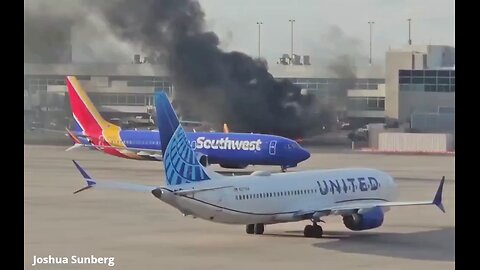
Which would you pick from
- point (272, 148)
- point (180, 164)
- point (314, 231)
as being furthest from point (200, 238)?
point (272, 148)

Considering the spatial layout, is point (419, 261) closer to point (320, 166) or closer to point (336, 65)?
point (320, 166)

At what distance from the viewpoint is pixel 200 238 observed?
39188 millimetres

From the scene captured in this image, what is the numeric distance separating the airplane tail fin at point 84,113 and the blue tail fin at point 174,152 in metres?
44.1

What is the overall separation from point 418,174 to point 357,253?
1616 inches

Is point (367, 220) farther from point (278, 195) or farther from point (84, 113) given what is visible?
point (84, 113)

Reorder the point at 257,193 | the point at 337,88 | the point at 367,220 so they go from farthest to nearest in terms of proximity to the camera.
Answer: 1. the point at 337,88
2. the point at 367,220
3. the point at 257,193

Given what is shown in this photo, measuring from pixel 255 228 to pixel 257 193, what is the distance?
105 inches

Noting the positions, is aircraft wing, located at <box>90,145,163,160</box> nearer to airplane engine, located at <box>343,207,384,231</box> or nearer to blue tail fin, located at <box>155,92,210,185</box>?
airplane engine, located at <box>343,207,384,231</box>

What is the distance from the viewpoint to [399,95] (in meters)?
120

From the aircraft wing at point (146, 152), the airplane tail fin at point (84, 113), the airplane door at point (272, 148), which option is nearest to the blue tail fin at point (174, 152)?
the airplane door at point (272, 148)

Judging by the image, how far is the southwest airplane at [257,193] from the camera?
118 ft

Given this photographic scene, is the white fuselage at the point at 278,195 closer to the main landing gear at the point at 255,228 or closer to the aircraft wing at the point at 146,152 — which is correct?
the main landing gear at the point at 255,228

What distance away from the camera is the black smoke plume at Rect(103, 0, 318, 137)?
99125mm

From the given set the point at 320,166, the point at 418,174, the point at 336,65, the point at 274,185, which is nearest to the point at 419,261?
the point at 274,185
